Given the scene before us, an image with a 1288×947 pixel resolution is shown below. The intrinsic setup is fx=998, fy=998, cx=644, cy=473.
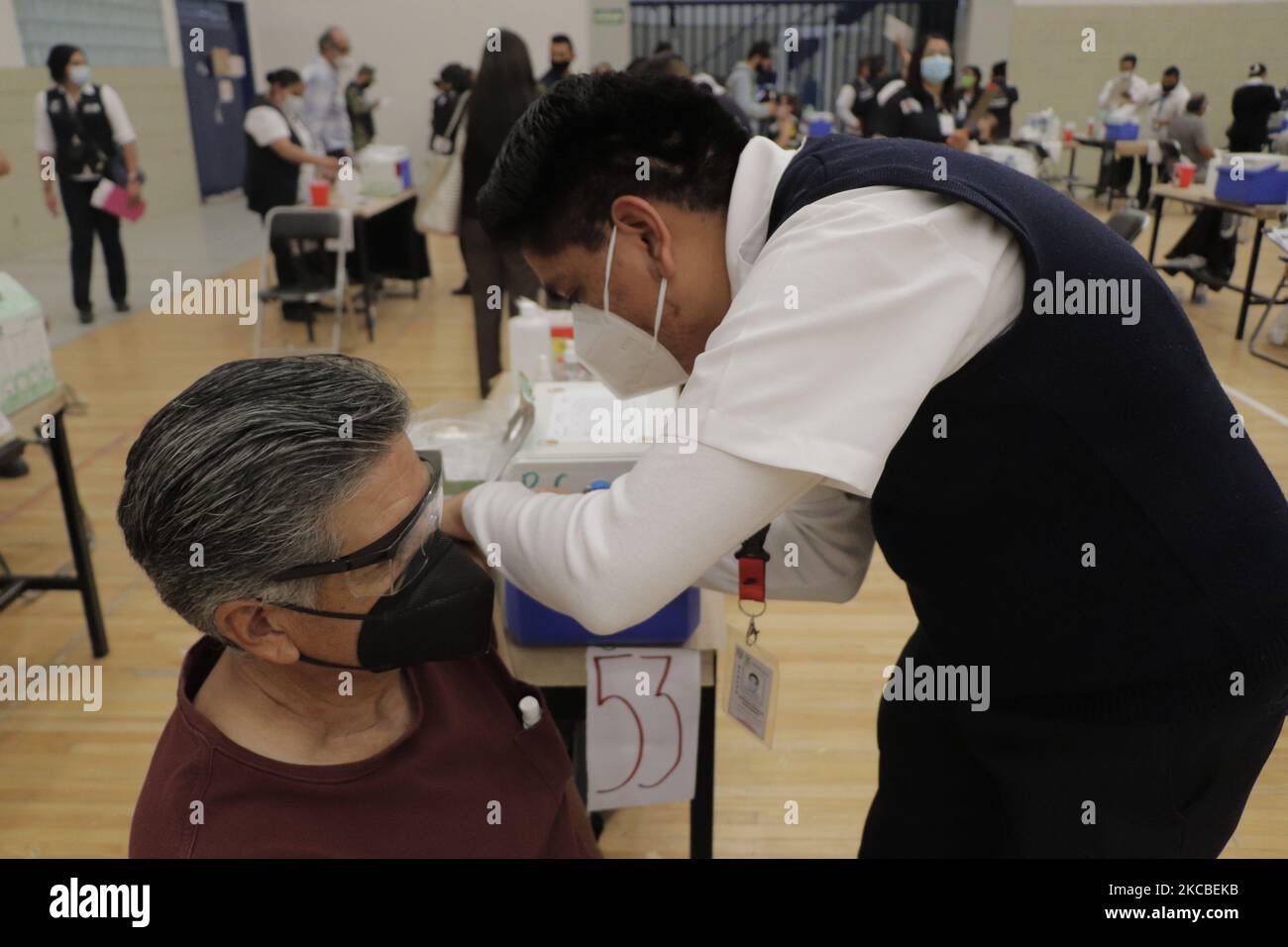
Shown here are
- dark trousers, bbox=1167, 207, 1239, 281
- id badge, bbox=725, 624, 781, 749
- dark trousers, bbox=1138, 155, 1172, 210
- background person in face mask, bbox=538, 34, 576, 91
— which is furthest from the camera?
dark trousers, bbox=1138, 155, 1172, 210

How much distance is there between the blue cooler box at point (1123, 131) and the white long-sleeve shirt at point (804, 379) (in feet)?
37.5

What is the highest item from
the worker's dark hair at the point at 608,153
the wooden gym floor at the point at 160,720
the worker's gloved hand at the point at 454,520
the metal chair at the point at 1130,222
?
the worker's dark hair at the point at 608,153

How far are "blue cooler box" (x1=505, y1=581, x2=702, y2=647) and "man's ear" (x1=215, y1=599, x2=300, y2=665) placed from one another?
422mm

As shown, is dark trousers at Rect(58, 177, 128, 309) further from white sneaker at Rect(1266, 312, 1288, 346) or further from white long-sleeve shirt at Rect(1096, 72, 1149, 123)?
white long-sleeve shirt at Rect(1096, 72, 1149, 123)

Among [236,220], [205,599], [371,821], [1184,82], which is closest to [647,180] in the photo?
[205,599]

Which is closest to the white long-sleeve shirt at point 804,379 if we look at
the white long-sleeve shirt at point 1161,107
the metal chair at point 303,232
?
the metal chair at point 303,232

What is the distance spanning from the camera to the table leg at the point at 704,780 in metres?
1.56

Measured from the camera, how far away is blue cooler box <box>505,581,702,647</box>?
1462mm

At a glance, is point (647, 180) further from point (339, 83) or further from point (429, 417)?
point (339, 83)

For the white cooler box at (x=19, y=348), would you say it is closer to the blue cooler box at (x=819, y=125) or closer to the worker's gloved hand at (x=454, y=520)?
the worker's gloved hand at (x=454, y=520)

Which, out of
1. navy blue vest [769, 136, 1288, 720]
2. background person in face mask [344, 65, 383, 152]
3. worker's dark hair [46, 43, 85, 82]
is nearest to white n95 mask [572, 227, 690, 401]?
navy blue vest [769, 136, 1288, 720]

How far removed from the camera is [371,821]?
1.11m

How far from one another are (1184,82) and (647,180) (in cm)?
1141

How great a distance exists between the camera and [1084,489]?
0.95 metres
